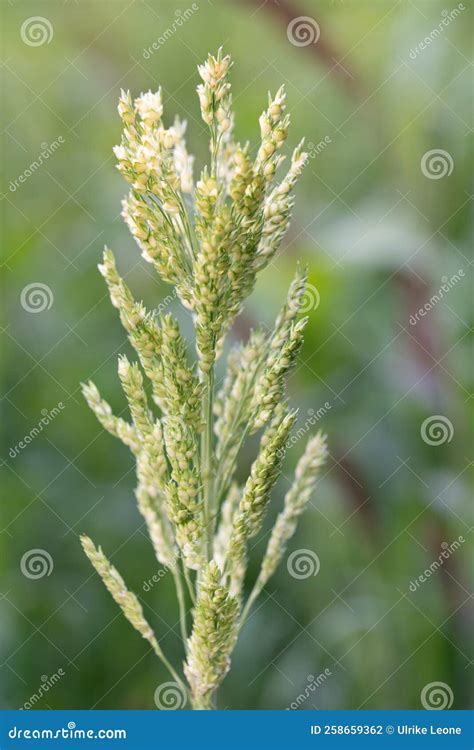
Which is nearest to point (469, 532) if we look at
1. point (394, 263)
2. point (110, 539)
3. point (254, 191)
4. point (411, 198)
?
point (394, 263)

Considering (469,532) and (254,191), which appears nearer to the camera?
(254,191)

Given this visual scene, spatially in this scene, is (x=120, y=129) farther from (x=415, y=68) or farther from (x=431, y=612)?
(x=431, y=612)

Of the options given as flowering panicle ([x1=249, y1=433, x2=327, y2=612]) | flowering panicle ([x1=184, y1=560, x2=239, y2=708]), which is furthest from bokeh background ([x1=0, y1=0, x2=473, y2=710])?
flowering panicle ([x1=184, y1=560, x2=239, y2=708])

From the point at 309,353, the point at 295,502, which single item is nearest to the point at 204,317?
the point at 295,502

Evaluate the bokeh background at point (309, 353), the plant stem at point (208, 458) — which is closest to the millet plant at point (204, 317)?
the plant stem at point (208, 458)

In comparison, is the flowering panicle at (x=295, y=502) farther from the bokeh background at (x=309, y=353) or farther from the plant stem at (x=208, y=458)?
the bokeh background at (x=309, y=353)

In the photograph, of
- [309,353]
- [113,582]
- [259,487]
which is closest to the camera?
[259,487]

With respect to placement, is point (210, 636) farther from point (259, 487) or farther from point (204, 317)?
→ point (204, 317)
